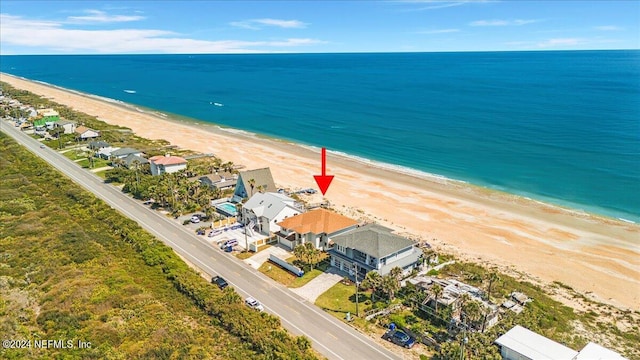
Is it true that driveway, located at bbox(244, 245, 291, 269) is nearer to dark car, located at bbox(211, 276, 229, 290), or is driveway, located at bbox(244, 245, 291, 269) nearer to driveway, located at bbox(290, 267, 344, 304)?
dark car, located at bbox(211, 276, 229, 290)

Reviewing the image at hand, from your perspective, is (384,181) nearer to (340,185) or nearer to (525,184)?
(340,185)

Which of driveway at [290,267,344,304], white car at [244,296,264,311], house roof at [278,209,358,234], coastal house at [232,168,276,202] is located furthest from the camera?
coastal house at [232,168,276,202]

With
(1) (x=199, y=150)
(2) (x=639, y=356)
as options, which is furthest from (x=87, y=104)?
(2) (x=639, y=356)

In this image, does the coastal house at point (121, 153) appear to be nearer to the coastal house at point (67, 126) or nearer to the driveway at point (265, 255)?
the coastal house at point (67, 126)

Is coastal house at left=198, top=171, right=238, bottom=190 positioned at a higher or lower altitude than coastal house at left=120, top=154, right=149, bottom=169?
lower

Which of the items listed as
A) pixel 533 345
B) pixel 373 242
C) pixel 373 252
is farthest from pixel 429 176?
pixel 533 345

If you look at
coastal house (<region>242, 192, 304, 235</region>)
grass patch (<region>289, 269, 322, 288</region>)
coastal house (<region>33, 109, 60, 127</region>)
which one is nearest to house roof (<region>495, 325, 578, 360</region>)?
grass patch (<region>289, 269, 322, 288</region>)

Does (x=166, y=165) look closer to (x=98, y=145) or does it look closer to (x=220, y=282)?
(x=98, y=145)

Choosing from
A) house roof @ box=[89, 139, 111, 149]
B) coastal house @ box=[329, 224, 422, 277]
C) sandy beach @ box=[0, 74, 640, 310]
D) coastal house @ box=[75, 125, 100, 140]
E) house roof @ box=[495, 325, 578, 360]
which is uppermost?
coastal house @ box=[75, 125, 100, 140]
